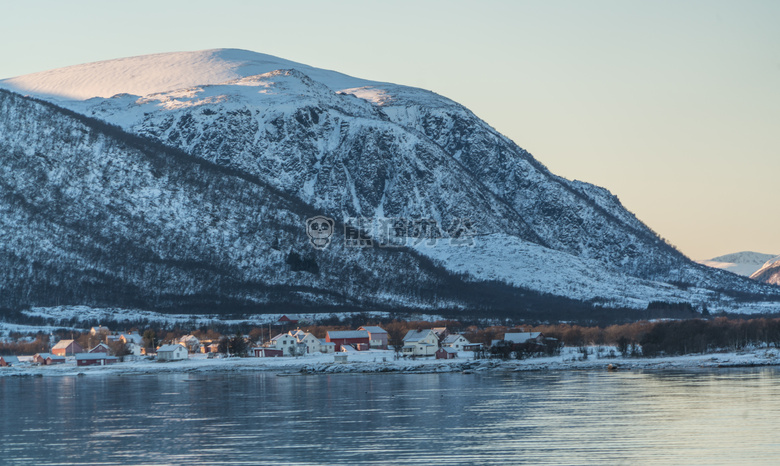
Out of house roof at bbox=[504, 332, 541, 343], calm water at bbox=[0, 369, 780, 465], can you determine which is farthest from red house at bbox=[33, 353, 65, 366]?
house roof at bbox=[504, 332, 541, 343]

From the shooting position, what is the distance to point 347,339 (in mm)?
168875

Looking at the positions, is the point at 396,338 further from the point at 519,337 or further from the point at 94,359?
the point at 94,359

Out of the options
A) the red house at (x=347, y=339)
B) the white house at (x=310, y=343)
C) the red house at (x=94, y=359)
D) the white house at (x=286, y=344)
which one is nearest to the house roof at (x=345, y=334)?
the red house at (x=347, y=339)

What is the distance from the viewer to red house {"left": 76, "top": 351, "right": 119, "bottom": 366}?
162750 mm

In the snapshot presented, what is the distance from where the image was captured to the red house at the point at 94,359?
162750 mm

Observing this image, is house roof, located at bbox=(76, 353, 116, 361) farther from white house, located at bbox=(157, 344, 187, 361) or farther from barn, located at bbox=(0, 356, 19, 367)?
white house, located at bbox=(157, 344, 187, 361)

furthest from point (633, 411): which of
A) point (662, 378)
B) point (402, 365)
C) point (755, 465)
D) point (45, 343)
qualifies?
point (45, 343)

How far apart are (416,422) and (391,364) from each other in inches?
2620

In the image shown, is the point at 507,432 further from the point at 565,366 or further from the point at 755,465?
the point at 565,366

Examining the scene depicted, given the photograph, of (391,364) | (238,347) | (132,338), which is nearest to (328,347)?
(238,347)

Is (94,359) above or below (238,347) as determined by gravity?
below

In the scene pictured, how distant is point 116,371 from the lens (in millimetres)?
148500

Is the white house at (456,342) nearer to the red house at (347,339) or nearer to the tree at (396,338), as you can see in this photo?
the tree at (396,338)

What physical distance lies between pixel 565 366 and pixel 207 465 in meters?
79.6
